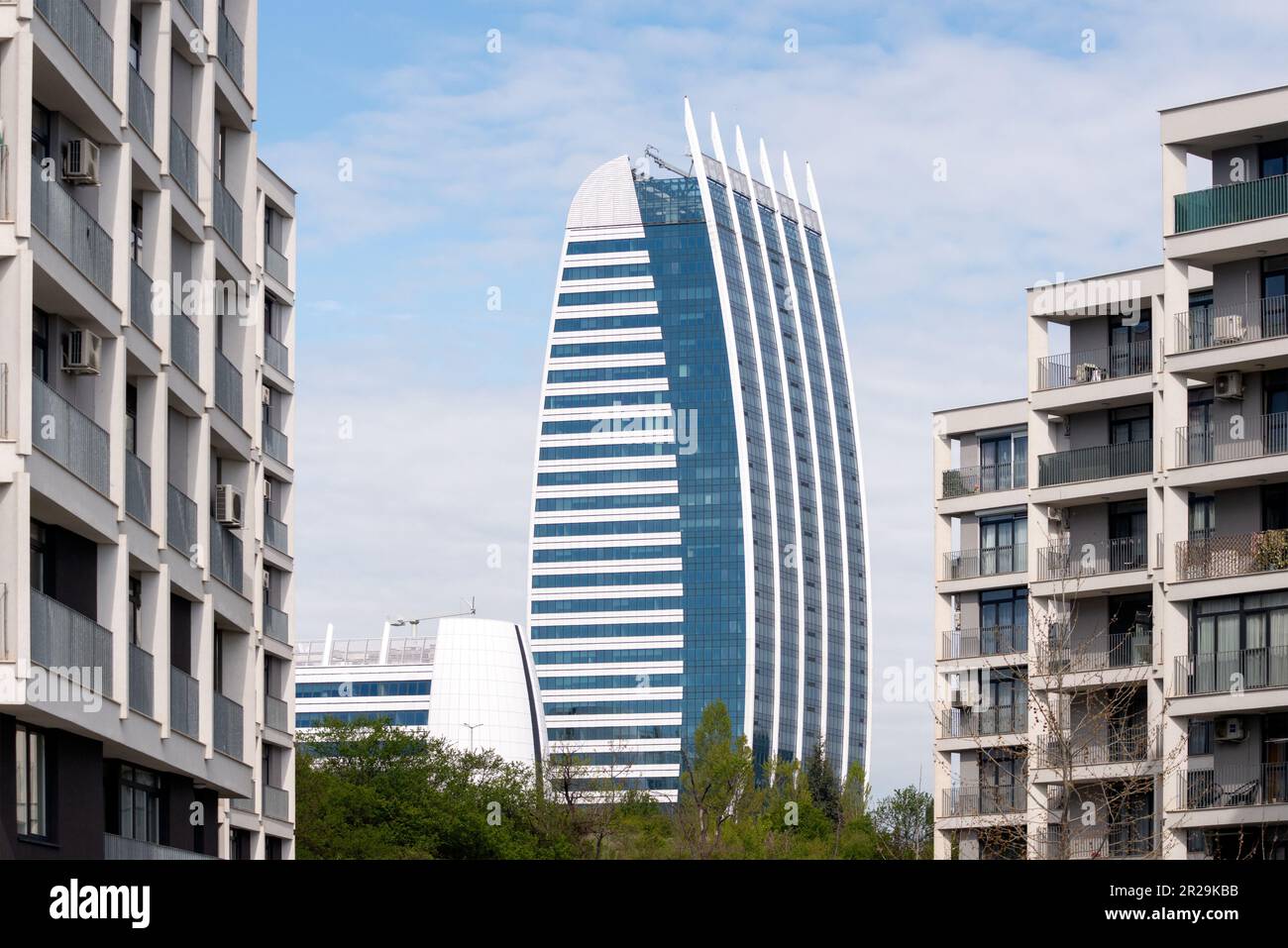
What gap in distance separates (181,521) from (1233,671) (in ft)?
101

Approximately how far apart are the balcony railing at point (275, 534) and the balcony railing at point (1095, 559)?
25288mm

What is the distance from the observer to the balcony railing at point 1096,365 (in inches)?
2537

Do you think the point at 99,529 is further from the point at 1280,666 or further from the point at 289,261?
the point at 289,261

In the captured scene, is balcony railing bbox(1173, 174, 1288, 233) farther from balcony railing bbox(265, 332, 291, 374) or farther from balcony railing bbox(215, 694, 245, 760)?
balcony railing bbox(215, 694, 245, 760)

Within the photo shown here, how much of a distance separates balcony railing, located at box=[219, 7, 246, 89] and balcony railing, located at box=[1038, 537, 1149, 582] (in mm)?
32098

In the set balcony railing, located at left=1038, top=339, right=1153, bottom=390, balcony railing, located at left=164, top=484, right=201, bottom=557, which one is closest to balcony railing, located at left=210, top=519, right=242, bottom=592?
balcony railing, located at left=164, top=484, right=201, bottom=557

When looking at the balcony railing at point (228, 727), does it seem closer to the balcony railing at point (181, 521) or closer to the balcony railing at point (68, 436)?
the balcony railing at point (181, 521)

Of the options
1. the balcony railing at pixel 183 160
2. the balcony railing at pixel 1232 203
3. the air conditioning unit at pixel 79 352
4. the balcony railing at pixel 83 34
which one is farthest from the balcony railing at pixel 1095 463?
the air conditioning unit at pixel 79 352

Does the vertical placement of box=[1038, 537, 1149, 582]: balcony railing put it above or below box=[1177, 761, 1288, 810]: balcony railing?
above

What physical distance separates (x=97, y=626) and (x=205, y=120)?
11.6 m

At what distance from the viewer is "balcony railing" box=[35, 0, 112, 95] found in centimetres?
2775

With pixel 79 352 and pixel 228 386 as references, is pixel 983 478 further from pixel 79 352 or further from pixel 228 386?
pixel 79 352

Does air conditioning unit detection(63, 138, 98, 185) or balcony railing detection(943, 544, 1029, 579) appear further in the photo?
balcony railing detection(943, 544, 1029, 579)
